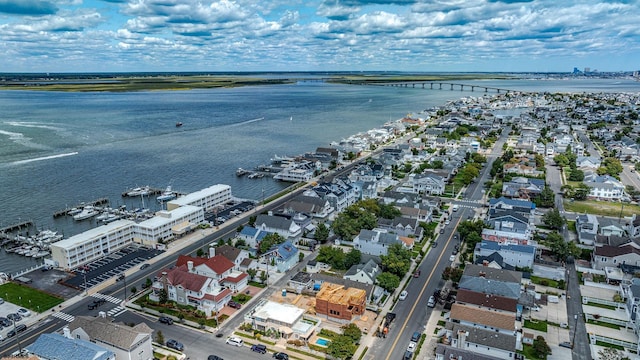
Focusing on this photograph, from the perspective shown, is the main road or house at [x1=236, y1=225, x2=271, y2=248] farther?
house at [x1=236, y1=225, x2=271, y2=248]

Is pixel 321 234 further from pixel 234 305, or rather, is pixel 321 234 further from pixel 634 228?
pixel 634 228

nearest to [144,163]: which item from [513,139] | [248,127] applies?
[248,127]

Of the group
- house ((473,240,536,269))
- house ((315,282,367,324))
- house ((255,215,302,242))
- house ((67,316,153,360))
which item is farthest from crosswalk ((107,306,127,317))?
house ((473,240,536,269))

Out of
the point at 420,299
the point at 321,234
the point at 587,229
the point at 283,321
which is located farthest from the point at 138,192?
the point at 587,229

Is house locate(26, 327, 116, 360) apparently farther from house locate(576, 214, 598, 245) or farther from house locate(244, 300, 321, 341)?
house locate(576, 214, 598, 245)

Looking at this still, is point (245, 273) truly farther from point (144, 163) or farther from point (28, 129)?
point (28, 129)

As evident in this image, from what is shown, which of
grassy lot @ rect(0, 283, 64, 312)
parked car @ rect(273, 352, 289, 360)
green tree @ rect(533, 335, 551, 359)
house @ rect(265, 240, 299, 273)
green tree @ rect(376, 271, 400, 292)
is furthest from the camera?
house @ rect(265, 240, 299, 273)

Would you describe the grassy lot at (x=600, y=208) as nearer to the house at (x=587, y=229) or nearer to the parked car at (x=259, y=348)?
the house at (x=587, y=229)
